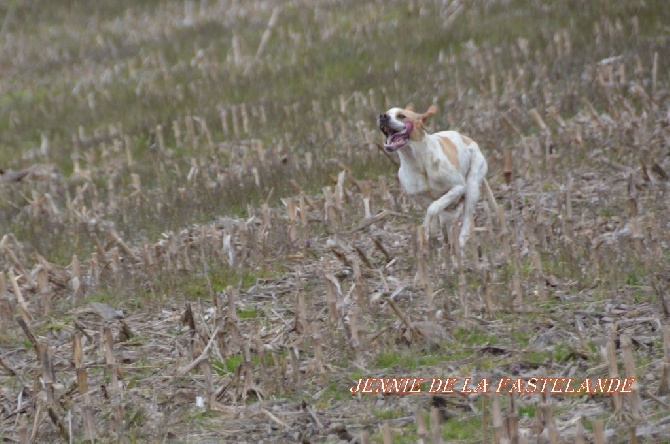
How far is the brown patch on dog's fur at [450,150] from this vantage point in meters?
8.59

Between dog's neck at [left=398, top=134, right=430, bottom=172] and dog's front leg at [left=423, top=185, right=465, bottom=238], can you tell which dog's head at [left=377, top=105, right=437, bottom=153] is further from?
dog's front leg at [left=423, top=185, right=465, bottom=238]

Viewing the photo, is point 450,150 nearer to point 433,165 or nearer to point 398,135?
point 433,165

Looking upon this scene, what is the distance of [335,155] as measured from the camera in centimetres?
1237

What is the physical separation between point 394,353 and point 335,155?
5801 mm

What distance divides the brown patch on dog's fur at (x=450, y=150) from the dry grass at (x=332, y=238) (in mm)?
524

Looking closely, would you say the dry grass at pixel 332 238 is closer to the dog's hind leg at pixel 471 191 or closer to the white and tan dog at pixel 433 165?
the dog's hind leg at pixel 471 191

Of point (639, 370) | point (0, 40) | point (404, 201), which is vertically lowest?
point (0, 40)

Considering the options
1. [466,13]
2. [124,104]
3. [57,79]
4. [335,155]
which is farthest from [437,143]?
[57,79]

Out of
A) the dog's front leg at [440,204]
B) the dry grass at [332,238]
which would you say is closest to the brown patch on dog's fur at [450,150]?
the dog's front leg at [440,204]

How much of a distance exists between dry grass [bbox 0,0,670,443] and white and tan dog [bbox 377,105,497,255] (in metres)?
0.28

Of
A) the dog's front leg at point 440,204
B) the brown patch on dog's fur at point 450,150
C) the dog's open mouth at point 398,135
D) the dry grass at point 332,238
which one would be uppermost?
the dog's open mouth at point 398,135

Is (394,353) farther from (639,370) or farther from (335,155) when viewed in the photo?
(335,155)

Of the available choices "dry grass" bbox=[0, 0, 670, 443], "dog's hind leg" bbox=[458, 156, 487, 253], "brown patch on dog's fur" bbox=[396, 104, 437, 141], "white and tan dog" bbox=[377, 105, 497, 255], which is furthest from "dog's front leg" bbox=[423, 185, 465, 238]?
"brown patch on dog's fur" bbox=[396, 104, 437, 141]

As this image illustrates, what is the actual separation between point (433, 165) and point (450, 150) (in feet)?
0.85
